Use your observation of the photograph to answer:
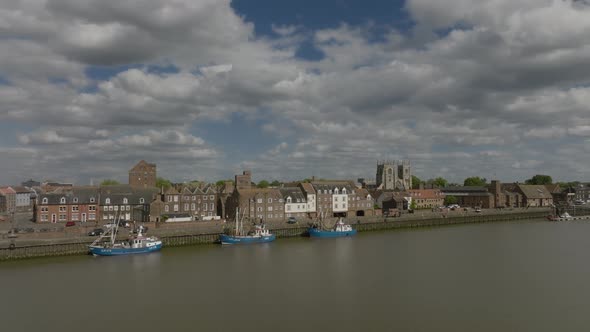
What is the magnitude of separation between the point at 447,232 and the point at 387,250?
2259 centimetres

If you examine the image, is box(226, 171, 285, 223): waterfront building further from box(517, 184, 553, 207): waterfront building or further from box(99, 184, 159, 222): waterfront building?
box(517, 184, 553, 207): waterfront building

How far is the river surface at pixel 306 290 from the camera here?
858 inches

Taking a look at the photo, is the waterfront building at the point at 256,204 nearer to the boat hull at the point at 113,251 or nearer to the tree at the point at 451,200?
the boat hull at the point at 113,251

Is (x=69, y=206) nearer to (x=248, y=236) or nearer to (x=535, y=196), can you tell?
(x=248, y=236)

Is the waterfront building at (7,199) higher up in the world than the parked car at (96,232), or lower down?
higher up

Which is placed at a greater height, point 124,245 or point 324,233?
point 124,245

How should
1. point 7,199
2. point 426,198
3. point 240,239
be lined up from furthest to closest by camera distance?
point 426,198 → point 7,199 → point 240,239

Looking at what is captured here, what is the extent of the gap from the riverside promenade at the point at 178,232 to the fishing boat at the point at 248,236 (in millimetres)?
2451

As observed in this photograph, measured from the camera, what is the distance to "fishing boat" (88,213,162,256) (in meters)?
41.6

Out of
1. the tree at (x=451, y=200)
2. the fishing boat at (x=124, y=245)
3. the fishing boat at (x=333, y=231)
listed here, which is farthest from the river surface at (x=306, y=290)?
the tree at (x=451, y=200)

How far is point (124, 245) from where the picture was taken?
141 feet

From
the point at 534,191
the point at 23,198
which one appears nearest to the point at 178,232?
the point at 23,198

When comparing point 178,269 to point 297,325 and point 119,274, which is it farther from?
point 297,325

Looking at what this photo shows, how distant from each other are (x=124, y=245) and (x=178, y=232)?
8.13 meters
